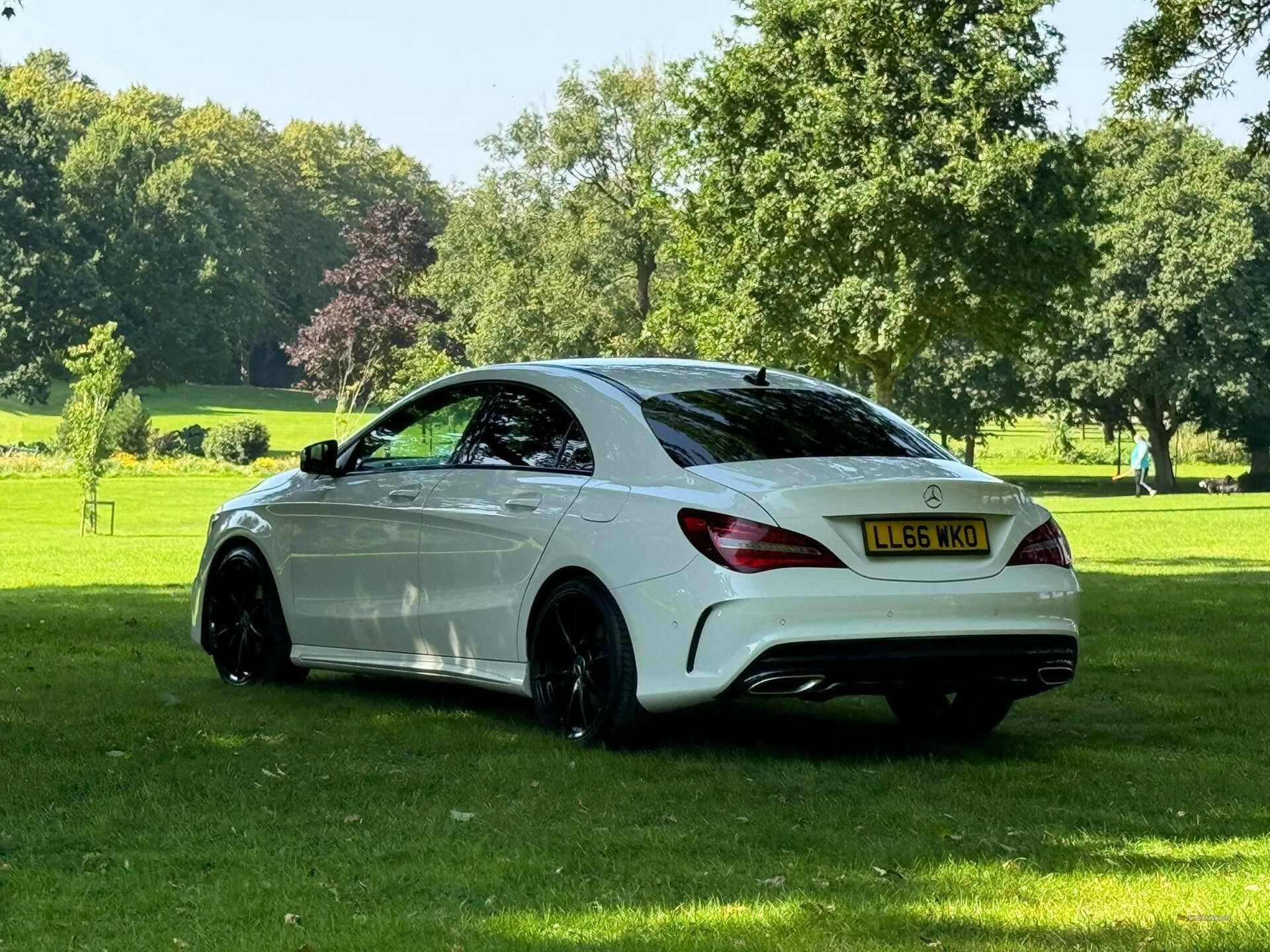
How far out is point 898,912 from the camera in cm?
458

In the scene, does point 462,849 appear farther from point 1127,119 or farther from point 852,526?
point 1127,119

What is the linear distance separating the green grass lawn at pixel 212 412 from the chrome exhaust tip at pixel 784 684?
2775 inches

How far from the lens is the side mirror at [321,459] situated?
9.04 m

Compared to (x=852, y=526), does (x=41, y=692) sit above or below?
below

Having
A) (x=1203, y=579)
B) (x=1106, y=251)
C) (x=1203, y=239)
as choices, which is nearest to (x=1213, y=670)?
(x=1203, y=579)

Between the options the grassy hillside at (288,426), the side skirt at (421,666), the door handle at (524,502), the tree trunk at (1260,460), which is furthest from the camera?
the grassy hillside at (288,426)

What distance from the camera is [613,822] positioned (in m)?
Answer: 5.80

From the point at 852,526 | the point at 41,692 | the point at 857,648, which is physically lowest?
the point at 41,692

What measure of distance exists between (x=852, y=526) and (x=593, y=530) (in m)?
1.07

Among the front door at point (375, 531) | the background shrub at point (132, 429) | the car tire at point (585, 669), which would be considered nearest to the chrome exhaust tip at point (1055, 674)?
the car tire at point (585, 669)

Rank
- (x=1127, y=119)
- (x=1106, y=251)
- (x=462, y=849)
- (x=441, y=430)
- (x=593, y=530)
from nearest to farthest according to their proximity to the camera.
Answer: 1. (x=462, y=849)
2. (x=593, y=530)
3. (x=441, y=430)
4. (x=1127, y=119)
5. (x=1106, y=251)

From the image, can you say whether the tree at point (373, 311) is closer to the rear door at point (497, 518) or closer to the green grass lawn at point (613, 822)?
the green grass lawn at point (613, 822)

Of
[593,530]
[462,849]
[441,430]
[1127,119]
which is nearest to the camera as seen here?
[462,849]

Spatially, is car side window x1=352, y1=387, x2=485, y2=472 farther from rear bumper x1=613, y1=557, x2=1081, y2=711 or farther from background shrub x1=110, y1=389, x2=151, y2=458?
background shrub x1=110, y1=389, x2=151, y2=458
